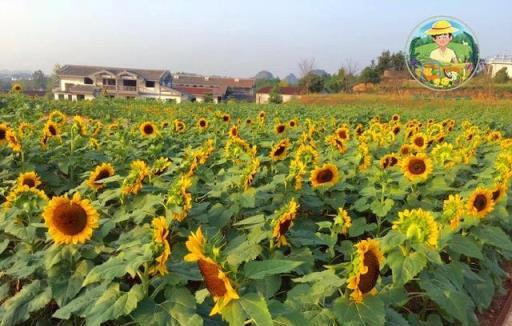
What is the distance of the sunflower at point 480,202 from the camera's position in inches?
109

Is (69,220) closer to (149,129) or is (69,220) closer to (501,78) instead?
(149,129)

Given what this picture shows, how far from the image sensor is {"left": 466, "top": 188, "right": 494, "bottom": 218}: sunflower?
2.76 metres

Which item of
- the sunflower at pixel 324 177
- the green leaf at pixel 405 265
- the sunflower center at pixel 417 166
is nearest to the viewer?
the green leaf at pixel 405 265

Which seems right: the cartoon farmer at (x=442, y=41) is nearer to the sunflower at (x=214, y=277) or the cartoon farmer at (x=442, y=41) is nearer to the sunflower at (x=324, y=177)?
the sunflower at (x=324, y=177)

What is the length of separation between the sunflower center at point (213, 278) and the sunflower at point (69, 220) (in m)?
0.87

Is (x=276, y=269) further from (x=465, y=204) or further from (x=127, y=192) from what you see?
(x=465, y=204)

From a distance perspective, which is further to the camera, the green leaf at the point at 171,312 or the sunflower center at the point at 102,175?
the sunflower center at the point at 102,175

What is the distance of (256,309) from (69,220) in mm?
1081

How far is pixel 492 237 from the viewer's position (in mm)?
2811

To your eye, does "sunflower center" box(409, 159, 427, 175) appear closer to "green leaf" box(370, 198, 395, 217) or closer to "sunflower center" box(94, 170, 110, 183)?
"green leaf" box(370, 198, 395, 217)

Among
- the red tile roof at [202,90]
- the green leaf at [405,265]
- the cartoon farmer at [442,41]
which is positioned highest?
the cartoon farmer at [442,41]

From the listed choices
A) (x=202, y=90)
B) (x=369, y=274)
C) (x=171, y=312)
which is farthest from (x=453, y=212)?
(x=202, y=90)

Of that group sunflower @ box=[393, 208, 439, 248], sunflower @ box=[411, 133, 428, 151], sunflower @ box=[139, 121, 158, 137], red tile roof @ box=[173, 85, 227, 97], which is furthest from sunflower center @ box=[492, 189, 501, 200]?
red tile roof @ box=[173, 85, 227, 97]

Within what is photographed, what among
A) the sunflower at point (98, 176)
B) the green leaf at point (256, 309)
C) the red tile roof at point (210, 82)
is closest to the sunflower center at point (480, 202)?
the green leaf at point (256, 309)
